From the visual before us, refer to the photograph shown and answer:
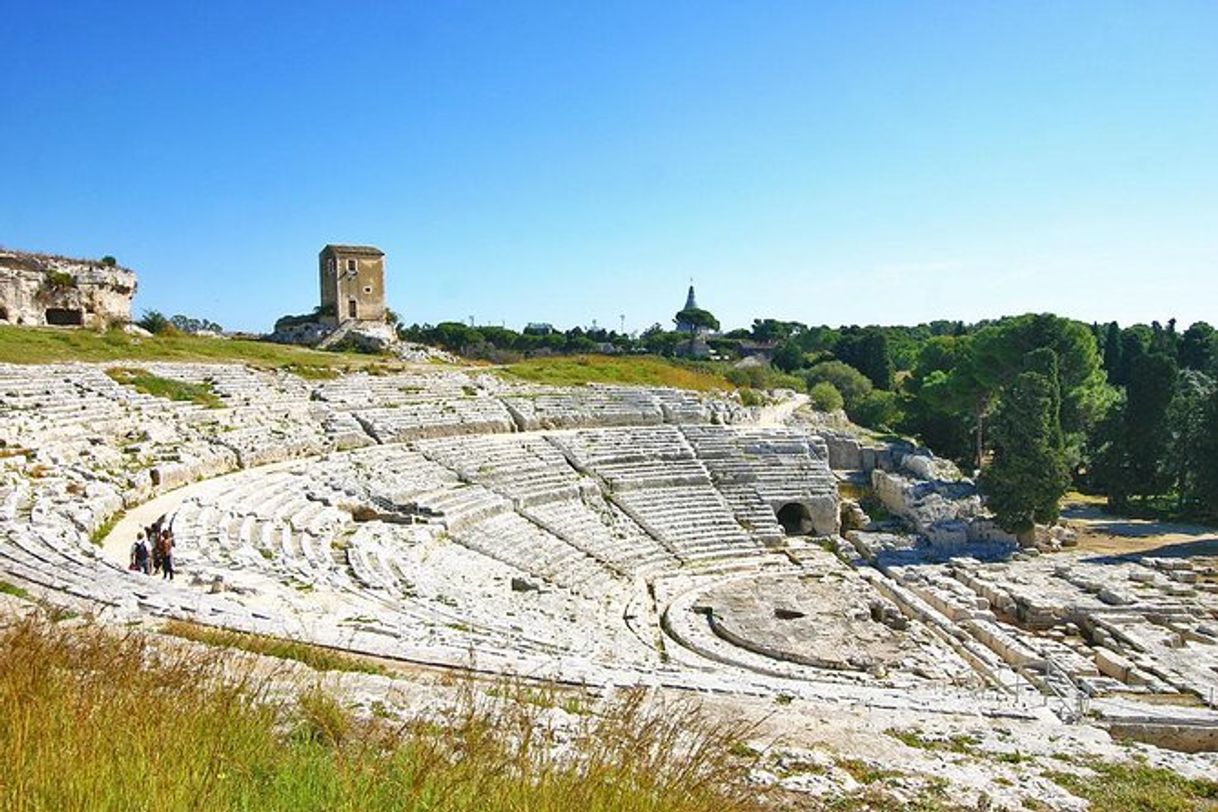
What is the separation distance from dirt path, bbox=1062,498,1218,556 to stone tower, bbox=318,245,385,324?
31.5 m

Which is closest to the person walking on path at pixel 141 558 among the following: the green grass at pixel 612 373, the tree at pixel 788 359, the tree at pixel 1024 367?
the green grass at pixel 612 373

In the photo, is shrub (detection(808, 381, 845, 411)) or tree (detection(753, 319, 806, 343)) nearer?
shrub (detection(808, 381, 845, 411))

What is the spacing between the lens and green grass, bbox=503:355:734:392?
3344 centimetres

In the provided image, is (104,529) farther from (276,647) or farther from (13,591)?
(276,647)

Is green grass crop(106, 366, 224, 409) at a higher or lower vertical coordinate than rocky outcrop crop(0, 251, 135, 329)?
lower

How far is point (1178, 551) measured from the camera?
22.3 m

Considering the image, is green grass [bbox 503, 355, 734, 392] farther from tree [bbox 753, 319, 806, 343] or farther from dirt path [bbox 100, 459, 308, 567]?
tree [bbox 753, 319, 806, 343]

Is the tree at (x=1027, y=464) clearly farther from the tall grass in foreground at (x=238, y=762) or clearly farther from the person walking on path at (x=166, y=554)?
the tall grass in foreground at (x=238, y=762)

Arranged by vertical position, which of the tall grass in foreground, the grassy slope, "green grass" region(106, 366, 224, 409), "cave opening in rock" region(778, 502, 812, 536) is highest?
the grassy slope

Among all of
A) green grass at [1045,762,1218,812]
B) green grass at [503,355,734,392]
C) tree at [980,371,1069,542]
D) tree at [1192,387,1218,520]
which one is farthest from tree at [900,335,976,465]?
green grass at [1045,762,1218,812]

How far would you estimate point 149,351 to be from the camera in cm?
2456

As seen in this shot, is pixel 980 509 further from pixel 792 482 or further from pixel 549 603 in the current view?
pixel 549 603

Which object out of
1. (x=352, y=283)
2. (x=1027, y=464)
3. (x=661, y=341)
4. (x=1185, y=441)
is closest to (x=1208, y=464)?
(x=1185, y=441)

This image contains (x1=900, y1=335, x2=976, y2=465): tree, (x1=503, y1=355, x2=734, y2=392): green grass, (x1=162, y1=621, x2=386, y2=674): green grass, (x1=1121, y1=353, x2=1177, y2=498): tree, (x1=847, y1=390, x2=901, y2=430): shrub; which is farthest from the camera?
(x1=847, y1=390, x2=901, y2=430): shrub
